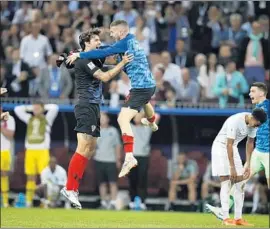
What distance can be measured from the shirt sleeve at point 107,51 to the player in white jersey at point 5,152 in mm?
8500

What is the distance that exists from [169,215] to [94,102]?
5.39 metres

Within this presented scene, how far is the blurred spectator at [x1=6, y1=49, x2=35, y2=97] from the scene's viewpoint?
2514 cm

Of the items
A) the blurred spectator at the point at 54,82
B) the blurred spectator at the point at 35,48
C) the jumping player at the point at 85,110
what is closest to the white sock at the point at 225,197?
the jumping player at the point at 85,110

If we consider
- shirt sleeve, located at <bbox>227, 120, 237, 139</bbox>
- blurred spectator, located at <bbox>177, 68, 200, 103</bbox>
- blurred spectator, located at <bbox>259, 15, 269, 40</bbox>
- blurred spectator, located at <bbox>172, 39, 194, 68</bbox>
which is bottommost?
shirt sleeve, located at <bbox>227, 120, 237, 139</bbox>

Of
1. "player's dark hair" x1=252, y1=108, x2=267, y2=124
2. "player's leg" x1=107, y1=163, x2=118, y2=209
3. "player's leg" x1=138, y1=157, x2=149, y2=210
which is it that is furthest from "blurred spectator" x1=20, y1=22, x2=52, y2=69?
"player's dark hair" x1=252, y1=108, x2=267, y2=124

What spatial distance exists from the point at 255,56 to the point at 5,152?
20.5 ft

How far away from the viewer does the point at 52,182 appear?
78.4ft

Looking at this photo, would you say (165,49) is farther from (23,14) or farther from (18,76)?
(23,14)

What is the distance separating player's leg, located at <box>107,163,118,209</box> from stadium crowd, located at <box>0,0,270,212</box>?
3 centimetres

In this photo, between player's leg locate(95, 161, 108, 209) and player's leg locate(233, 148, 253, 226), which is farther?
player's leg locate(95, 161, 108, 209)

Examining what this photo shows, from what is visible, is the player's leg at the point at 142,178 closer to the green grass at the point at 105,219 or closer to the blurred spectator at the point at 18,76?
the green grass at the point at 105,219

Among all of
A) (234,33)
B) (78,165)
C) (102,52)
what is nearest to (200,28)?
(234,33)

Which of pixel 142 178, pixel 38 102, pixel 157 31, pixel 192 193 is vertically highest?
pixel 157 31

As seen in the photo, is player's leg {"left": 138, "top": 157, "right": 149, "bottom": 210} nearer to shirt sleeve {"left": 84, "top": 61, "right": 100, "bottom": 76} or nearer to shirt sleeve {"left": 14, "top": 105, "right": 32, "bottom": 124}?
shirt sleeve {"left": 14, "top": 105, "right": 32, "bottom": 124}
